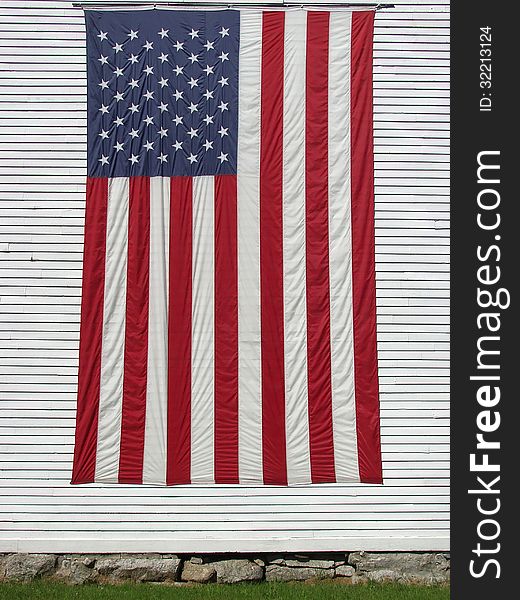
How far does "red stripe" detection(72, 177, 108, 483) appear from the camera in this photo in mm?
8867

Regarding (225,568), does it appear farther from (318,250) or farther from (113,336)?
(318,250)

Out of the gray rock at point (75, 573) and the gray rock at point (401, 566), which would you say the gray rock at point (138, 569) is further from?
the gray rock at point (401, 566)

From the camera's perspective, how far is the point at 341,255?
8992 mm

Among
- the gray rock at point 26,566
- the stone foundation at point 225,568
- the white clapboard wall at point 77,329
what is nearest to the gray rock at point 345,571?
the stone foundation at point 225,568

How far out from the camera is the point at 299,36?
29.8ft

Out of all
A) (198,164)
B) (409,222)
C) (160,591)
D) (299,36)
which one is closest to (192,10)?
(299,36)

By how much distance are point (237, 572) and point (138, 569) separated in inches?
46.7

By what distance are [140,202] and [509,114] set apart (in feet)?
15.3

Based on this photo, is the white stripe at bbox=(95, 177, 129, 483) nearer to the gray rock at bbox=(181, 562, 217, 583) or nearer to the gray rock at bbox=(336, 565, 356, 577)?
the gray rock at bbox=(181, 562, 217, 583)

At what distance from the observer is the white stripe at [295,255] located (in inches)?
348

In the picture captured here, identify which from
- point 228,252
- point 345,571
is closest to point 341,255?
point 228,252

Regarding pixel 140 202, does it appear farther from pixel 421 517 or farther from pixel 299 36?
pixel 421 517

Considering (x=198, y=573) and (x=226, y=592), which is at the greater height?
(x=198, y=573)

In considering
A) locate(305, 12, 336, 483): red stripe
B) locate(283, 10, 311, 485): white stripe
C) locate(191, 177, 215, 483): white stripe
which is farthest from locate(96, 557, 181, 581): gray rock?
locate(305, 12, 336, 483): red stripe
